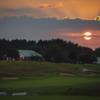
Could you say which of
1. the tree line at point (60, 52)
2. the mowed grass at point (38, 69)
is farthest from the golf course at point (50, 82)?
the tree line at point (60, 52)

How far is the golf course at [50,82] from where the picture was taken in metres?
13.0

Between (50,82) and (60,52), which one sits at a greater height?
(60,52)

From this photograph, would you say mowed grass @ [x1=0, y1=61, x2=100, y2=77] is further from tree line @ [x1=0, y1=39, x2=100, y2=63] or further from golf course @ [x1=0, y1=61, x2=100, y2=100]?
tree line @ [x1=0, y1=39, x2=100, y2=63]

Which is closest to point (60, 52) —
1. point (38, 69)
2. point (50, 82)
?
point (38, 69)

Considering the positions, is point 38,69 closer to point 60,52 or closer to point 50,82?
point 60,52

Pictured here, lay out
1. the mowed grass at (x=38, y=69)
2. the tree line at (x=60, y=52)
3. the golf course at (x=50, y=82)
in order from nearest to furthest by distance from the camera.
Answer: the golf course at (x=50, y=82) < the tree line at (x=60, y=52) < the mowed grass at (x=38, y=69)

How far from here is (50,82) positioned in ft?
56.7

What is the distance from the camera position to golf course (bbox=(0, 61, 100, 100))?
42.6 feet

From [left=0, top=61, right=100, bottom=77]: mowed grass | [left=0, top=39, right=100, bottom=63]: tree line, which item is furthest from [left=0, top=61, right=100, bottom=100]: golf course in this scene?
[left=0, top=39, right=100, bottom=63]: tree line

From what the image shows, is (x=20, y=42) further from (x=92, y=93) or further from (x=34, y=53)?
(x=92, y=93)

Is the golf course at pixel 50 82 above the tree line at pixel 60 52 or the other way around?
the other way around

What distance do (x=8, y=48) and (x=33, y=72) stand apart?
8.45m

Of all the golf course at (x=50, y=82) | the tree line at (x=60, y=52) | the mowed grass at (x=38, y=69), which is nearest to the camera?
the golf course at (x=50, y=82)

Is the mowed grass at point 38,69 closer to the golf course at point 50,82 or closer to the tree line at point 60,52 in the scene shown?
the golf course at point 50,82
